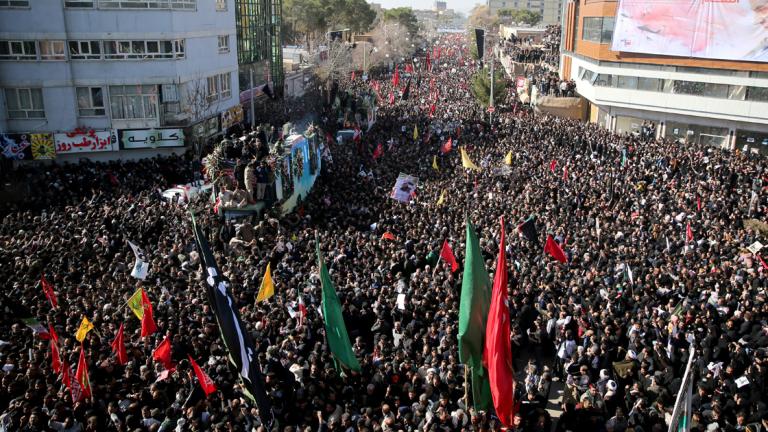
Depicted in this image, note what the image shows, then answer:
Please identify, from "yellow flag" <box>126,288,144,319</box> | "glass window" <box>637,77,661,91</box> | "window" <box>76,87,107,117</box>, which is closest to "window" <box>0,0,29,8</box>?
"window" <box>76,87,107,117</box>

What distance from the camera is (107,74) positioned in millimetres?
30438

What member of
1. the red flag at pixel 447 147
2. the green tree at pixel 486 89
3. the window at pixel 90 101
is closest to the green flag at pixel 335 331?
the red flag at pixel 447 147

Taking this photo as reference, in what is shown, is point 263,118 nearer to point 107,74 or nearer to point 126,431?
point 107,74

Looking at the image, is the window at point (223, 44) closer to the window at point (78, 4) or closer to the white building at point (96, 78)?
the white building at point (96, 78)

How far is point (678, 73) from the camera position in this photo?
37.6 m

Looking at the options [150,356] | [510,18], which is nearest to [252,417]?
[150,356]

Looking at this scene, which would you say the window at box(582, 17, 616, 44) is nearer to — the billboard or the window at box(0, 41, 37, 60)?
the billboard

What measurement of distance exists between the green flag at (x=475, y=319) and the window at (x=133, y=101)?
996 inches

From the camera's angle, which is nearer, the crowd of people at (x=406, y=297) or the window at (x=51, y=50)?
the crowd of people at (x=406, y=297)

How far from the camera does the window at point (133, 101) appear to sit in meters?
30.9

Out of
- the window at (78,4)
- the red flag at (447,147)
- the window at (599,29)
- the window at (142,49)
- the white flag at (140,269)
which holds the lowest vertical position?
the red flag at (447,147)

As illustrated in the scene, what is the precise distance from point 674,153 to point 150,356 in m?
24.0

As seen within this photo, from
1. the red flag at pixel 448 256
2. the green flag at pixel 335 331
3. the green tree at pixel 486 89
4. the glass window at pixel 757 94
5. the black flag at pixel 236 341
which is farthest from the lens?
the green tree at pixel 486 89

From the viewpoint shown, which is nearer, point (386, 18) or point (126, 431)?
point (126, 431)
